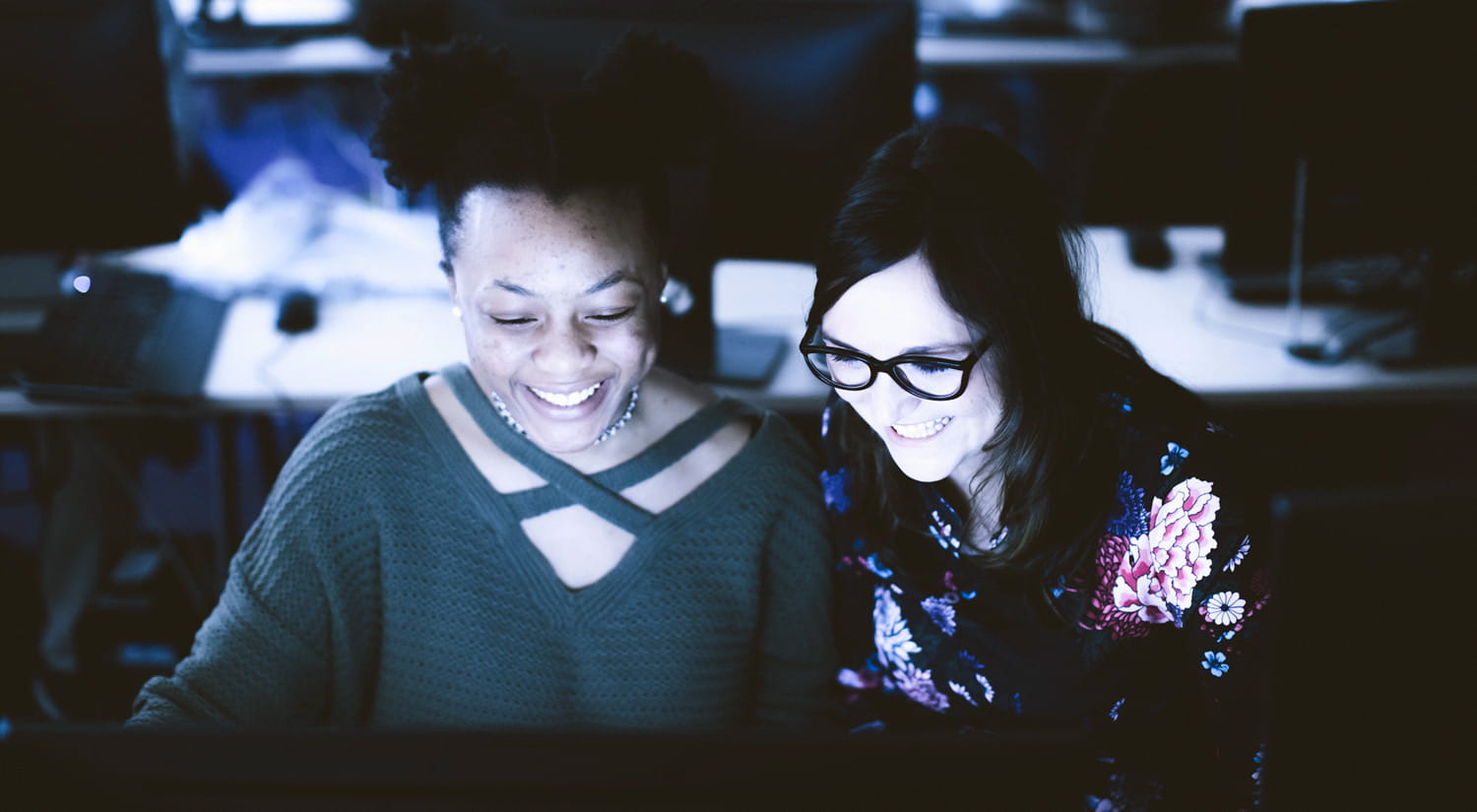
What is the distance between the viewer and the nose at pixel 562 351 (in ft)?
3.60

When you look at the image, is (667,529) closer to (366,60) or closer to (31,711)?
(31,711)

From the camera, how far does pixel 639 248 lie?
1124 millimetres

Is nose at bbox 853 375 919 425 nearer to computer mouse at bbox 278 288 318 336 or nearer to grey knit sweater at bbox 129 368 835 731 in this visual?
grey knit sweater at bbox 129 368 835 731

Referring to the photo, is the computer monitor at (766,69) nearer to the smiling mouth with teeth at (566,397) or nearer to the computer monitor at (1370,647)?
the smiling mouth with teeth at (566,397)

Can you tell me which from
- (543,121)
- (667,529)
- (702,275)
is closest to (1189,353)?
(702,275)

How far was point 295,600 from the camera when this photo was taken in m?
1.17

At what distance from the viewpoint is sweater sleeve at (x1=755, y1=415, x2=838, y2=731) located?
49.0 inches

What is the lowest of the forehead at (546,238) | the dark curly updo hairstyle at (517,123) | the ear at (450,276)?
the ear at (450,276)

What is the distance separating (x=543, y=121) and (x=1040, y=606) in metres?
0.70

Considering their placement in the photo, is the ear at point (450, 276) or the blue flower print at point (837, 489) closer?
the ear at point (450, 276)

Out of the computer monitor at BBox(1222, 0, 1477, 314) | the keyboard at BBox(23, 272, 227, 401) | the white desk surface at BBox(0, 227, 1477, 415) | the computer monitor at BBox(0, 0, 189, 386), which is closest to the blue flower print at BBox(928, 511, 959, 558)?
the white desk surface at BBox(0, 227, 1477, 415)

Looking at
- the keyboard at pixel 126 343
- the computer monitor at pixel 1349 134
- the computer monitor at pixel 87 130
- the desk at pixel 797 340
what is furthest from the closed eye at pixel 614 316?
the computer monitor at pixel 1349 134

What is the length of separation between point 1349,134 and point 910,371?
43.2 inches

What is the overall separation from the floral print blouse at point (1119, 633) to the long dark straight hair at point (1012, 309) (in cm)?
3
